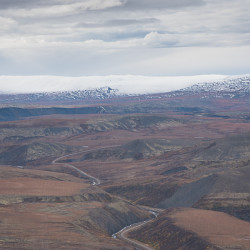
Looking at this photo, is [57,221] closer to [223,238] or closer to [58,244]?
[58,244]

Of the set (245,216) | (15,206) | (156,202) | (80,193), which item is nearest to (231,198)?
(245,216)

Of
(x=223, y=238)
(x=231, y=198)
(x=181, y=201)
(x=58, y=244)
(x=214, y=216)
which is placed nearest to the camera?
(x=58, y=244)

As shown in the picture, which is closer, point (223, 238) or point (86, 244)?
point (86, 244)

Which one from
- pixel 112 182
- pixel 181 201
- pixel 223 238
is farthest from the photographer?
pixel 112 182

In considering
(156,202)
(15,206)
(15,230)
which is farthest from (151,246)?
(156,202)

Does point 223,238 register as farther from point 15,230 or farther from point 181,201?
point 181,201

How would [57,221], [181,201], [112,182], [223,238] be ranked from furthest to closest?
[112,182], [181,201], [57,221], [223,238]

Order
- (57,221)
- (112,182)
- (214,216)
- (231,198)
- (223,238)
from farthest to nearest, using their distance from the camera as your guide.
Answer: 1. (112,182)
2. (231,198)
3. (214,216)
4. (57,221)
5. (223,238)

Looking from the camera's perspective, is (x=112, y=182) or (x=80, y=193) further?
(x=112, y=182)
